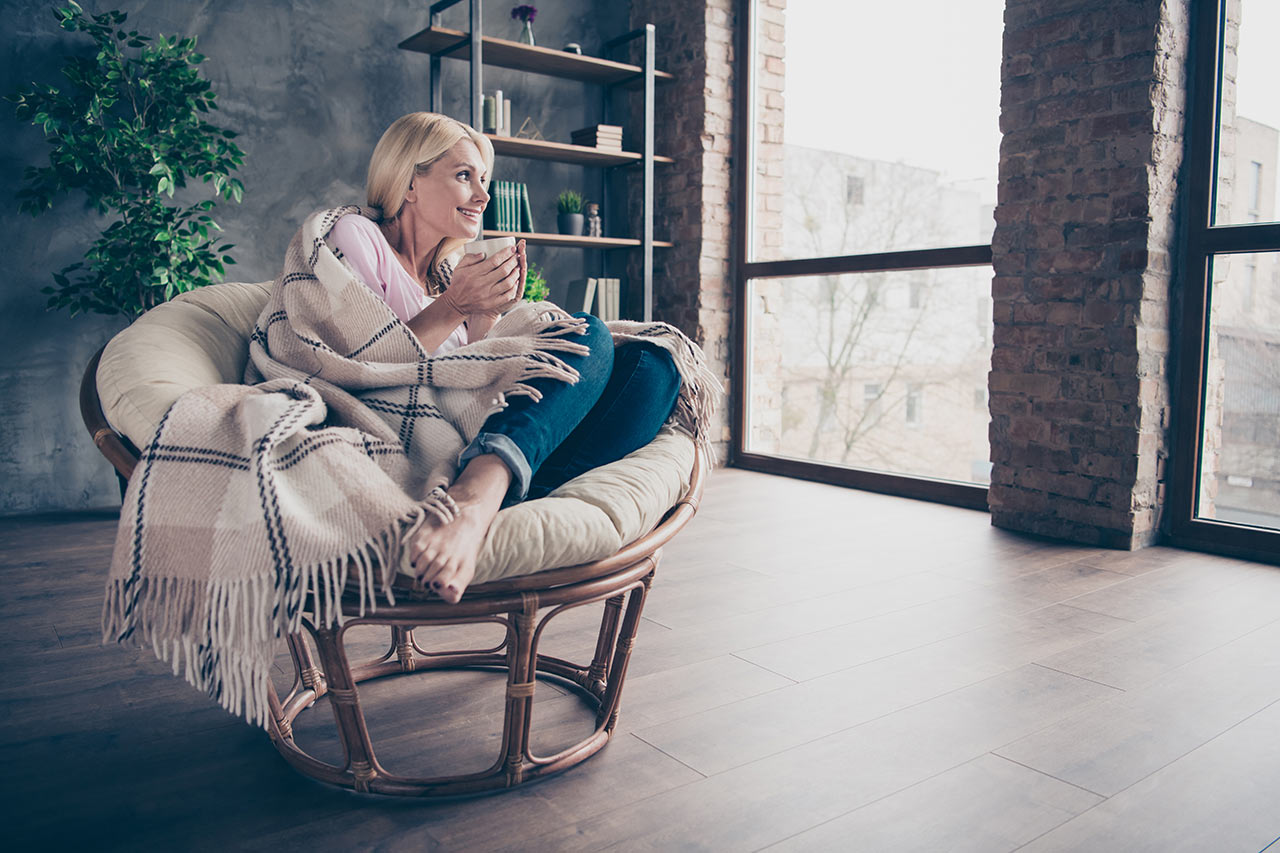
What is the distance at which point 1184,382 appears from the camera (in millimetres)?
2936

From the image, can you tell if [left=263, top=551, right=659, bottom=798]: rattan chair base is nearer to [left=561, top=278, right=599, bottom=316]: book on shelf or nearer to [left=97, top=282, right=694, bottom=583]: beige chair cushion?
[left=97, top=282, right=694, bottom=583]: beige chair cushion

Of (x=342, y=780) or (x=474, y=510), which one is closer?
(x=474, y=510)

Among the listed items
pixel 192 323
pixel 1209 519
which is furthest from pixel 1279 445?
pixel 192 323

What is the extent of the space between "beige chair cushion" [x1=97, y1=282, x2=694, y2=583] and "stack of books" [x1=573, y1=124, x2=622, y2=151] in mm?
2814

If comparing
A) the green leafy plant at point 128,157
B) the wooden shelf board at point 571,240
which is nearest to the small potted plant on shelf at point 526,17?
the wooden shelf board at point 571,240

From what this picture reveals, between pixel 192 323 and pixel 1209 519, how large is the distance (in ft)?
9.64

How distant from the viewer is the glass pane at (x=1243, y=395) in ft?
9.07

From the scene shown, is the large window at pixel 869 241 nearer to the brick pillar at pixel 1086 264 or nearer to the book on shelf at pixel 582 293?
the brick pillar at pixel 1086 264

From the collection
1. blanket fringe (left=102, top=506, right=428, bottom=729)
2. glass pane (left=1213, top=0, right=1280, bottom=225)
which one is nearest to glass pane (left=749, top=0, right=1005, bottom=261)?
glass pane (left=1213, top=0, right=1280, bottom=225)

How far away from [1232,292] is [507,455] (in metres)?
2.58

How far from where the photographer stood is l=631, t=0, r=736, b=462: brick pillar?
439 centimetres

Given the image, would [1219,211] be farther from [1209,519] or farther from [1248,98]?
[1209,519]

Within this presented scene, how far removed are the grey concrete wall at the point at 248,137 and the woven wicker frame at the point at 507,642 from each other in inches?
95.4

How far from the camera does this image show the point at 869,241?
13.3 feet
